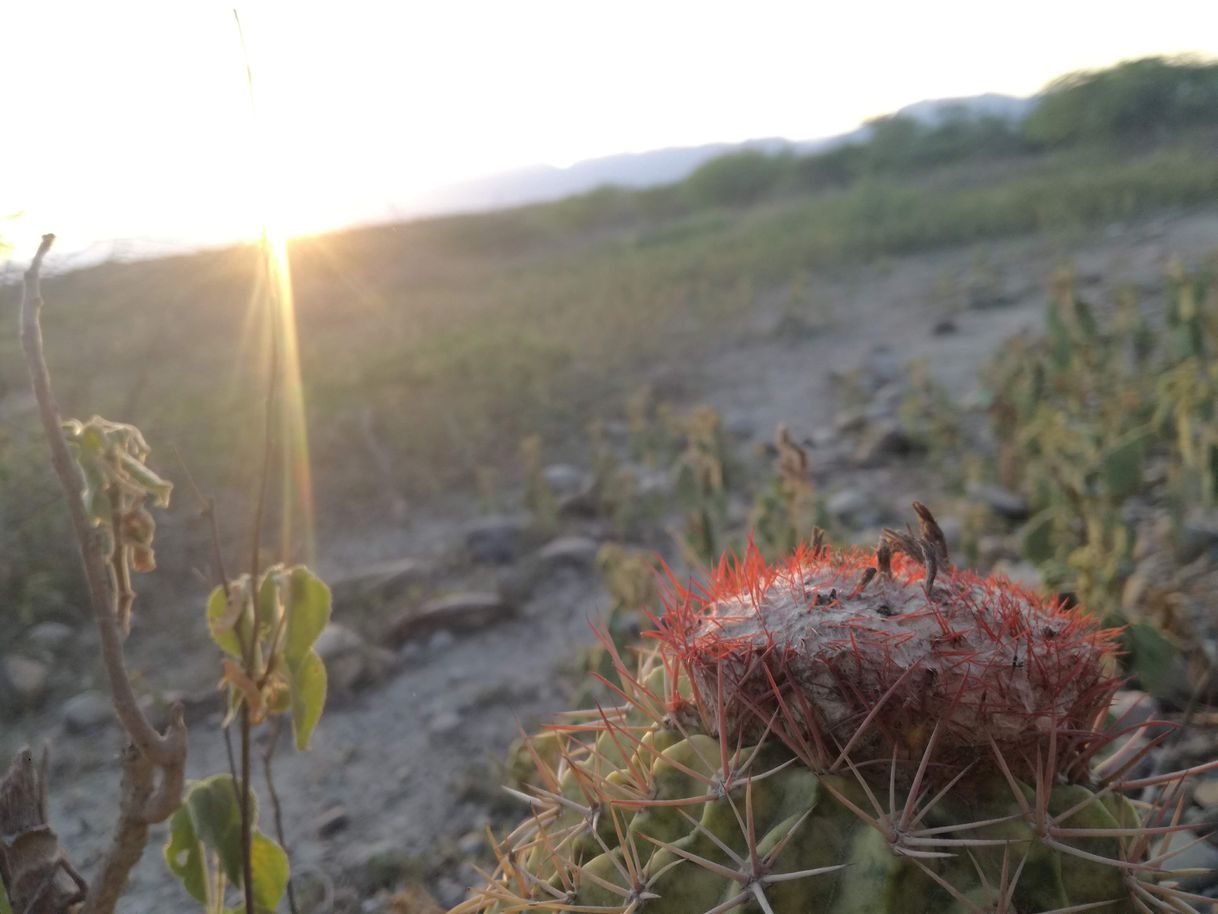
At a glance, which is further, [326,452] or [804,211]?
[804,211]

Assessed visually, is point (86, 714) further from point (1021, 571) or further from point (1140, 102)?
point (1140, 102)

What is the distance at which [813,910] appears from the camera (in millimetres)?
895

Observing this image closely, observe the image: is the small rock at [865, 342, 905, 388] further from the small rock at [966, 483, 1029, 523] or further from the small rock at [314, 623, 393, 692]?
the small rock at [314, 623, 393, 692]

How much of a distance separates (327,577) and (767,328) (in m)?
6.47

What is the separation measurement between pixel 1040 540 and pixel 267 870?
2.40 m

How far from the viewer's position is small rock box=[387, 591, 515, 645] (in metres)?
3.68

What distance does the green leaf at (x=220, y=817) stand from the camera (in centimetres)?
132

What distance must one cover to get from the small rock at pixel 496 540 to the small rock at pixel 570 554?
205mm

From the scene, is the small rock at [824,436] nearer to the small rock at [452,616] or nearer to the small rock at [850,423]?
the small rock at [850,423]

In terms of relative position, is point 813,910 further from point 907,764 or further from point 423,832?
point 423,832

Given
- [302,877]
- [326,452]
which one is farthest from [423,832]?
[326,452]

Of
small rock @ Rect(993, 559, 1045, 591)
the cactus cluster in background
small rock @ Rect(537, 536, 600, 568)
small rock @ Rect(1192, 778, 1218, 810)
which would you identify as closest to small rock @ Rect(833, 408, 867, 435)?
the cactus cluster in background

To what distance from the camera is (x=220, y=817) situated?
52.6 inches

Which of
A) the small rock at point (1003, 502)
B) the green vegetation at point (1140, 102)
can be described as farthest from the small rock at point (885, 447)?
the green vegetation at point (1140, 102)
